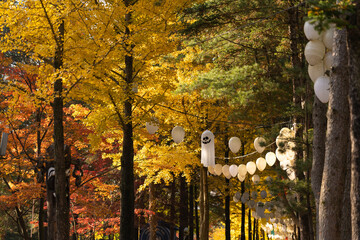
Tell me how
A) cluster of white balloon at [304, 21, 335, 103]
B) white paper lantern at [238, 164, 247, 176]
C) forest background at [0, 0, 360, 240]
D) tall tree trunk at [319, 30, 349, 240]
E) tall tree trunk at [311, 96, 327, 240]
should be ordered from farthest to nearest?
white paper lantern at [238, 164, 247, 176] → forest background at [0, 0, 360, 240] → tall tree trunk at [311, 96, 327, 240] → tall tree trunk at [319, 30, 349, 240] → cluster of white balloon at [304, 21, 335, 103]

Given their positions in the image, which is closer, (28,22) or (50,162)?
(28,22)

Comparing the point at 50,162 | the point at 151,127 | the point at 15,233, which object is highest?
the point at 151,127

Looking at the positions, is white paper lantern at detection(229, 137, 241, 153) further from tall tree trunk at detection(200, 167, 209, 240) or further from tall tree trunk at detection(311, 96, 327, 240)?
tall tree trunk at detection(311, 96, 327, 240)

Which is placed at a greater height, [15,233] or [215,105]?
[215,105]

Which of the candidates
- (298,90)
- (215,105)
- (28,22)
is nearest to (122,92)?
(28,22)

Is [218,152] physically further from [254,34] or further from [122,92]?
[122,92]

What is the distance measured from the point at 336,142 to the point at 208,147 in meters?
6.88

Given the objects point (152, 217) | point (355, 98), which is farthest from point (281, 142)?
point (152, 217)

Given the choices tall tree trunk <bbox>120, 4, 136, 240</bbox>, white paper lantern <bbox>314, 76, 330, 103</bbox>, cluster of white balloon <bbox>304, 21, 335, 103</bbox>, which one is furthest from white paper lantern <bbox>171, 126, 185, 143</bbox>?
white paper lantern <bbox>314, 76, 330, 103</bbox>

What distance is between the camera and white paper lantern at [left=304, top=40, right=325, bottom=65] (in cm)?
668

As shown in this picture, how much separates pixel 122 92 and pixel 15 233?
26201 mm

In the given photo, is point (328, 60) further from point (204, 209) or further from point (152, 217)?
point (152, 217)

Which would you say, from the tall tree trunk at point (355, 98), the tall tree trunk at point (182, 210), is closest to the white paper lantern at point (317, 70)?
the tall tree trunk at point (355, 98)

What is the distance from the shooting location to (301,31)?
35.3ft
